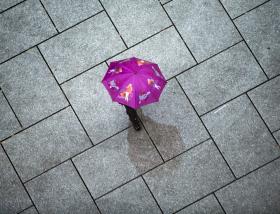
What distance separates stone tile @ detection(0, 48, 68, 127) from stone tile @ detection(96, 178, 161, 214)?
1.62 meters

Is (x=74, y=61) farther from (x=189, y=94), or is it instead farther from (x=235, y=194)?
(x=235, y=194)

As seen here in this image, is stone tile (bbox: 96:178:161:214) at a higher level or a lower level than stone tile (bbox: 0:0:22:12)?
lower

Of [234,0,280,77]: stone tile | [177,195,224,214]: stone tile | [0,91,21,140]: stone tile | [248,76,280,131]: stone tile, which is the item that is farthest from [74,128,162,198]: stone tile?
[234,0,280,77]: stone tile

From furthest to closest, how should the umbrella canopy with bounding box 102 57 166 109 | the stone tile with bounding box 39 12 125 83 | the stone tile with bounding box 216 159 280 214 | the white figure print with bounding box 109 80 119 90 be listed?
the stone tile with bounding box 39 12 125 83, the stone tile with bounding box 216 159 280 214, the white figure print with bounding box 109 80 119 90, the umbrella canopy with bounding box 102 57 166 109

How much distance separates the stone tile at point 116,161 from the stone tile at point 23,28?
205 centimetres

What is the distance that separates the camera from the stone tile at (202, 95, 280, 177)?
5.52 metres

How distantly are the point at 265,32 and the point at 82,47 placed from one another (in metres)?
3.01

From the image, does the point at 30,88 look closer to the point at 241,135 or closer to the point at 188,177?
the point at 188,177

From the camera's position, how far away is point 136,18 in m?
5.90

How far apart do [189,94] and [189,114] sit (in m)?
0.32

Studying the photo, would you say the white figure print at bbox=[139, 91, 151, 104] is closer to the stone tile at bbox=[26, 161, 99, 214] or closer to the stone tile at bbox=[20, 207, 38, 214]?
the stone tile at bbox=[26, 161, 99, 214]

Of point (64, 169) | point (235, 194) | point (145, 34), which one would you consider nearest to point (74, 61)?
point (145, 34)

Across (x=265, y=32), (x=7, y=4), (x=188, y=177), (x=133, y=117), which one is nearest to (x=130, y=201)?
(x=188, y=177)

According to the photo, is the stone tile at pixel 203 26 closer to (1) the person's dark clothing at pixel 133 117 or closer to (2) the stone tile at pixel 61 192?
(1) the person's dark clothing at pixel 133 117
